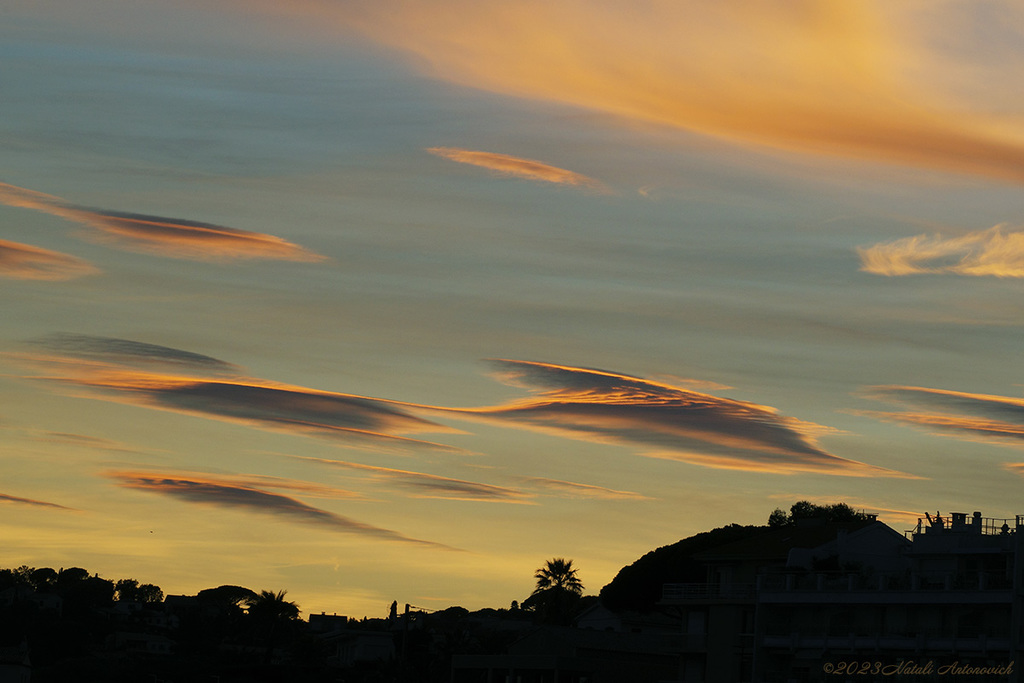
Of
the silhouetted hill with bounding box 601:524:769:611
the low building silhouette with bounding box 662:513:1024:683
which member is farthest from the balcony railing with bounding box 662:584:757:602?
the silhouetted hill with bounding box 601:524:769:611

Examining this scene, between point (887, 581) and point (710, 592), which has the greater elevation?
point (887, 581)

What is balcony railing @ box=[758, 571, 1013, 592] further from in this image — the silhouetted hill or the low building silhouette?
the silhouetted hill

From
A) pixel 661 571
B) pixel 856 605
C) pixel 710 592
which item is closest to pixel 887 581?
pixel 856 605

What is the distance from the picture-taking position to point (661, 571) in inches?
4862

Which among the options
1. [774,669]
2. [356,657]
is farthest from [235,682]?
[774,669]

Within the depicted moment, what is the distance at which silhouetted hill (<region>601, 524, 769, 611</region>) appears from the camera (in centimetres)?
12038

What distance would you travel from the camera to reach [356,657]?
18088cm

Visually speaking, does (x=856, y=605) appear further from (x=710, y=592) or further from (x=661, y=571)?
(x=661, y=571)

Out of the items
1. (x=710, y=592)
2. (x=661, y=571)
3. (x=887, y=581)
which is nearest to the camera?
(x=887, y=581)

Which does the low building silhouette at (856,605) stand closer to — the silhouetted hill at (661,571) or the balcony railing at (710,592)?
the balcony railing at (710,592)

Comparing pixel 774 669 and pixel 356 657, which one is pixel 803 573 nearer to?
pixel 774 669

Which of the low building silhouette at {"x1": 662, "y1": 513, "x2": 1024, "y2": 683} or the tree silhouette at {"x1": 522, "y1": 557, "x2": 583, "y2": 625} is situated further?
the tree silhouette at {"x1": 522, "y1": 557, "x2": 583, "y2": 625}

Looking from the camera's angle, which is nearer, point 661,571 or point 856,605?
point 856,605

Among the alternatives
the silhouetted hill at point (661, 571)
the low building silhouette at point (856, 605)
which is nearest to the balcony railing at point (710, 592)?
the low building silhouette at point (856, 605)
